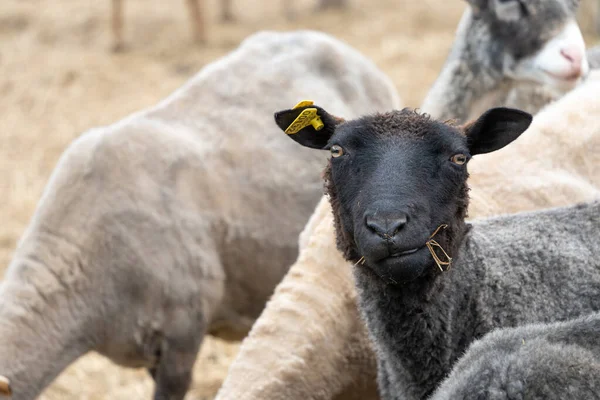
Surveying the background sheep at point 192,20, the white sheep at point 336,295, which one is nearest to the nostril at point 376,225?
the white sheep at point 336,295

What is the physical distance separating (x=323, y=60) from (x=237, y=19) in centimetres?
910

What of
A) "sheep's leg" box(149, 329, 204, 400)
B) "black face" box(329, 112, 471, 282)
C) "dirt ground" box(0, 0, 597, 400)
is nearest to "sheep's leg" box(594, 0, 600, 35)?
"dirt ground" box(0, 0, 597, 400)

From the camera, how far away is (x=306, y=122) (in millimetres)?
3357

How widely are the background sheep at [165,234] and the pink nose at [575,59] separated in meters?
1.68

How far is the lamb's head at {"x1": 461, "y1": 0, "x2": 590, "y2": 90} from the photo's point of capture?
534cm

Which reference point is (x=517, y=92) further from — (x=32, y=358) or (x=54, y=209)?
(x=32, y=358)

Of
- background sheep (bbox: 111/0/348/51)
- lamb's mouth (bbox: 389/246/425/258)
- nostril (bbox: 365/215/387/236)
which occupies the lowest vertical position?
background sheep (bbox: 111/0/348/51)

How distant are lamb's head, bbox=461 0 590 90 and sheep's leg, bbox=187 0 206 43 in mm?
8650

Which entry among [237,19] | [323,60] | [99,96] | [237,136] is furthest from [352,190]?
[237,19]

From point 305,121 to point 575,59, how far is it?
2.62 metres

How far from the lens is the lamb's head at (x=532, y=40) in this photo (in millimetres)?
5340

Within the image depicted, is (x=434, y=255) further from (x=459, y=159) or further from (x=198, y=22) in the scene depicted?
(x=198, y=22)

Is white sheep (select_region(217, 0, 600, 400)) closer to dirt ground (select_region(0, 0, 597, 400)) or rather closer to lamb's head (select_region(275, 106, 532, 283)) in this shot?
lamb's head (select_region(275, 106, 532, 283))

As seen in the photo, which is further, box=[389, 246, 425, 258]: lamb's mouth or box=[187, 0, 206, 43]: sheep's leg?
box=[187, 0, 206, 43]: sheep's leg
